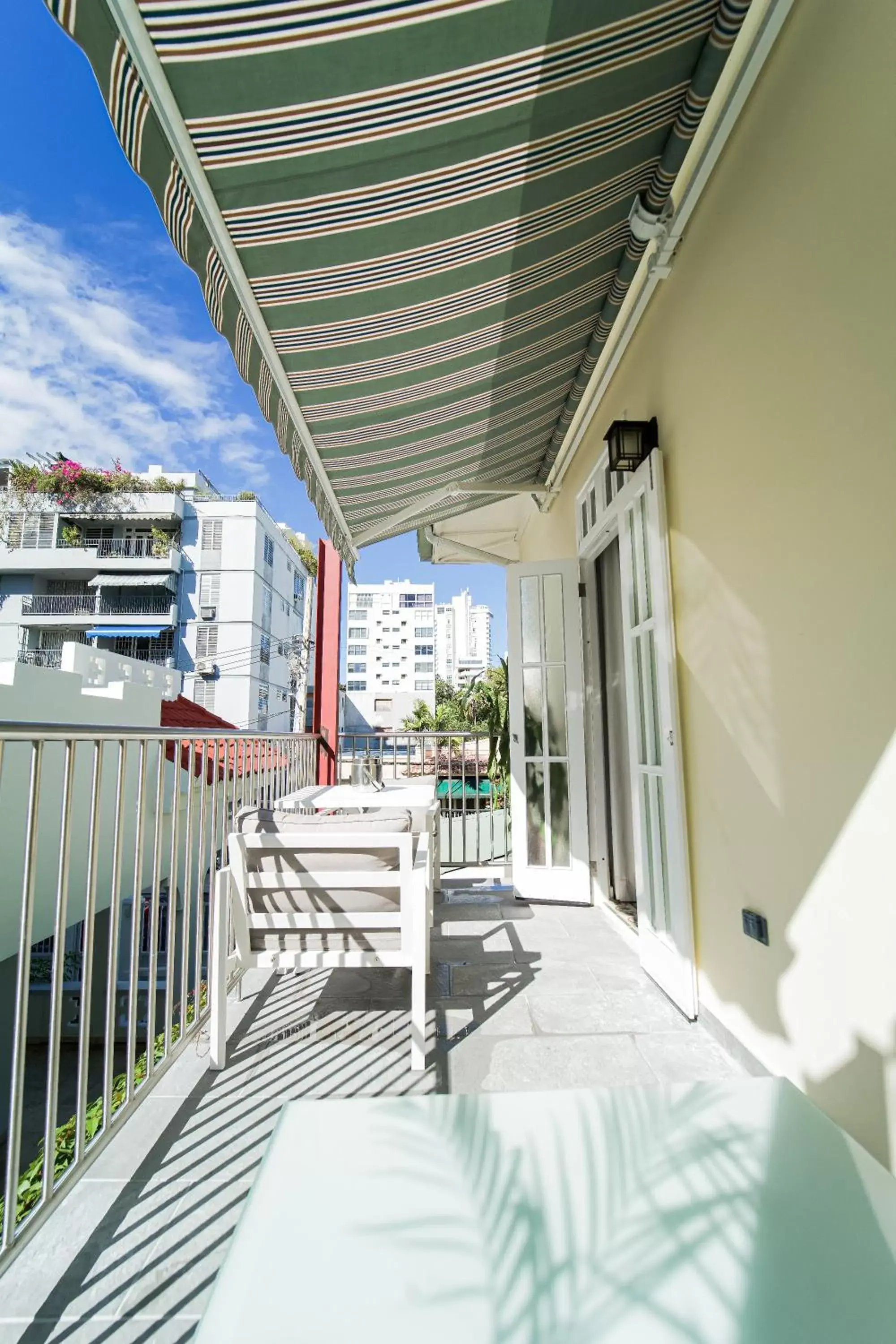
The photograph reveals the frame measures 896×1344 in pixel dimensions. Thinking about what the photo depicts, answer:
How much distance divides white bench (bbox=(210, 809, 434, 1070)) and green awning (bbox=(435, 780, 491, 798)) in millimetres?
3254

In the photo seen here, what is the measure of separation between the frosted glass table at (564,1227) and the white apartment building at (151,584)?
30.6 m

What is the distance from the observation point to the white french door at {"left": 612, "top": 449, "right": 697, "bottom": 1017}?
8.43 feet

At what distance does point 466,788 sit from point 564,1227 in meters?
5.36

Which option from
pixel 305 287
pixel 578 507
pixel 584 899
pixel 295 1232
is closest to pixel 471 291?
pixel 305 287

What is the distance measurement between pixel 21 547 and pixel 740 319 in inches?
1506

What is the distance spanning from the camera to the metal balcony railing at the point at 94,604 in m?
30.9

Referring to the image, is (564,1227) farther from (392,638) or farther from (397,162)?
(392,638)

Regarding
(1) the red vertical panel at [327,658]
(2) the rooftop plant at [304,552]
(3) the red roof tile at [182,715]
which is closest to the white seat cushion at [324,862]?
(1) the red vertical panel at [327,658]

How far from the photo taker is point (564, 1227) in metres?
0.73

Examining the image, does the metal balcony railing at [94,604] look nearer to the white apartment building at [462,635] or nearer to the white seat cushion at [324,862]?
the white seat cushion at [324,862]

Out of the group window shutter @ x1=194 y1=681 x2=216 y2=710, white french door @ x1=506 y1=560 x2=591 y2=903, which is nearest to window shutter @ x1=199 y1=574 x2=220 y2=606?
window shutter @ x1=194 y1=681 x2=216 y2=710

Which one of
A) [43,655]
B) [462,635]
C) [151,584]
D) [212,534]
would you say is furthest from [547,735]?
[462,635]

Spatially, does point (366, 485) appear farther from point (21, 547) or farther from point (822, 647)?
point (21, 547)

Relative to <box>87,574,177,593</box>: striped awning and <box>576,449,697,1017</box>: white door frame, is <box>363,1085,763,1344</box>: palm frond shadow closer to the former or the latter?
<box>576,449,697,1017</box>: white door frame
